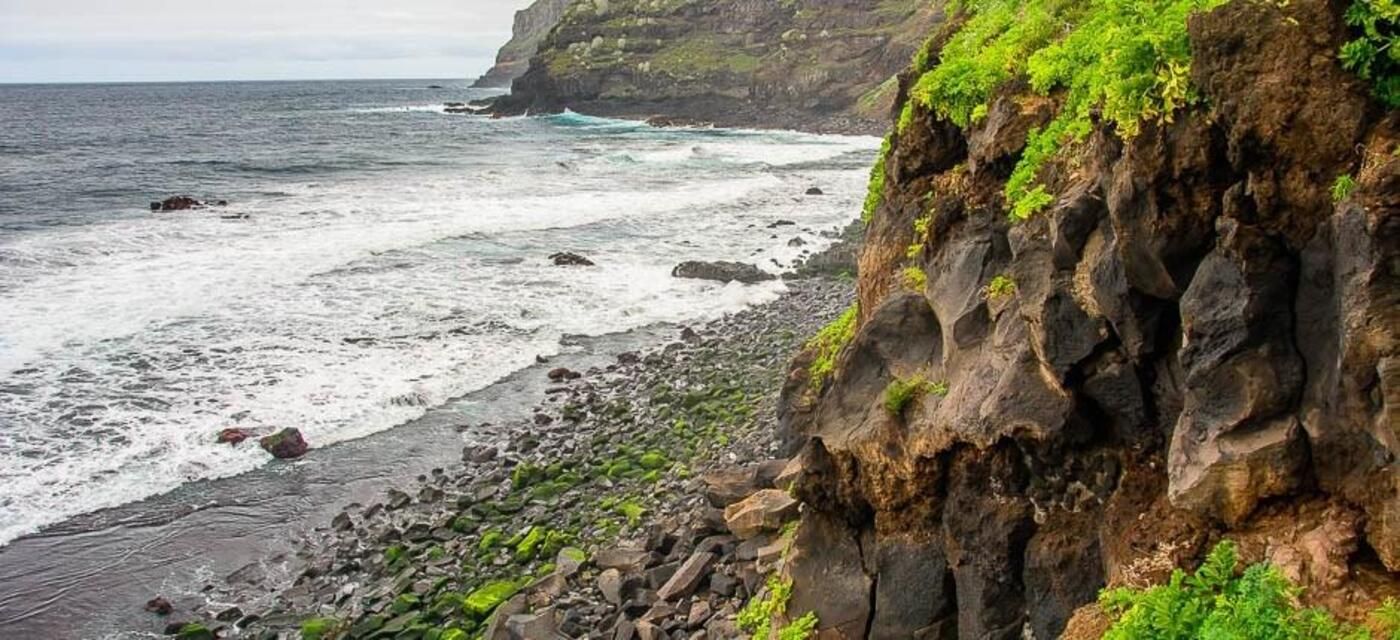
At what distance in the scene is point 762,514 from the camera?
1194 centimetres

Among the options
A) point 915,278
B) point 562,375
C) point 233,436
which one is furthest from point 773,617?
point 562,375

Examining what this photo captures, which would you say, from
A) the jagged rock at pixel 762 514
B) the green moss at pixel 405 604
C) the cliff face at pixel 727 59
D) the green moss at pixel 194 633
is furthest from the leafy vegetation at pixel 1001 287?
the cliff face at pixel 727 59

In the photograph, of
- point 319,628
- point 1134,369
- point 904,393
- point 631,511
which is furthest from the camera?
point 631,511

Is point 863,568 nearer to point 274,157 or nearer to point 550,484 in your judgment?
point 550,484

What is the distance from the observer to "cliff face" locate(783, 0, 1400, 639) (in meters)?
5.36

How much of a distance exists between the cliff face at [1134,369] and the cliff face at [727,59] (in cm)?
8591

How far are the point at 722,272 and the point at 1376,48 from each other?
2743 centimetres

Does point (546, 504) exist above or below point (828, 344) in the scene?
below

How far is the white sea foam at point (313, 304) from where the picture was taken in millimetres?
20172

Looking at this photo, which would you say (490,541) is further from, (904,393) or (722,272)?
(722,272)

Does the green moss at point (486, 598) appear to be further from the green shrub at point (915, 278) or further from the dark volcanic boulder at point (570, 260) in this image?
the dark volcanic boulder at point (570, 260)

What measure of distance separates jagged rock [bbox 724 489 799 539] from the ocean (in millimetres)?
9279

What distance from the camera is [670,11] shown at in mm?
125125

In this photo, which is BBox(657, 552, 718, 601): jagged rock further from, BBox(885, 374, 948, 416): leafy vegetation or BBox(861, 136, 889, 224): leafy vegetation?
BBox(861, 136, 889, 224): leafy vegetation
